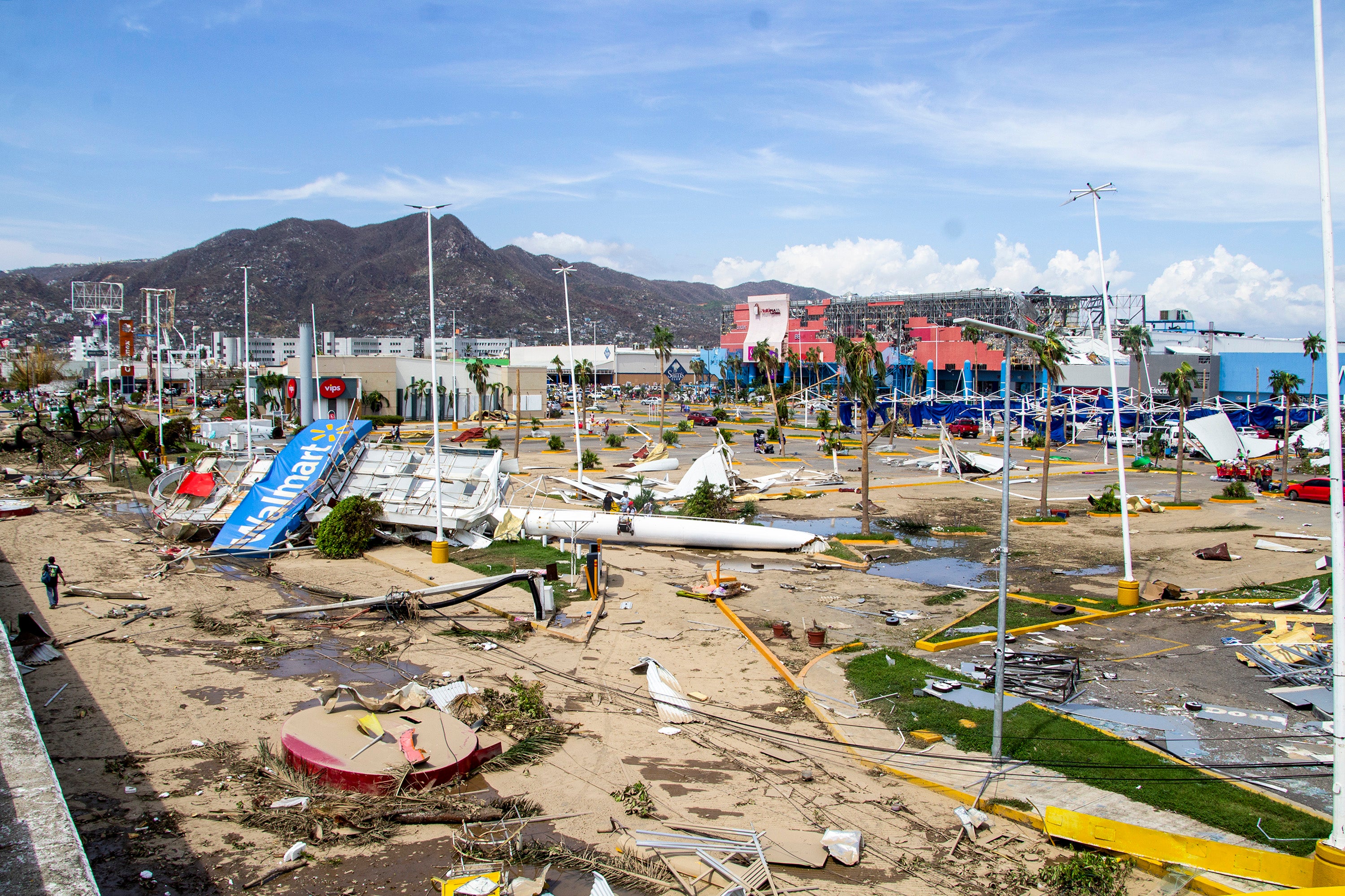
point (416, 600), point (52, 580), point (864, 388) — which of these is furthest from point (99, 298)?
point (416, 600)

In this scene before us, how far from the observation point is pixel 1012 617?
64.4 ft

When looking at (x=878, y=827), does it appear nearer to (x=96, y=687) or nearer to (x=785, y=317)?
(x=96, y=687)

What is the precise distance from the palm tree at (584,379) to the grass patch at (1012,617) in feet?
214

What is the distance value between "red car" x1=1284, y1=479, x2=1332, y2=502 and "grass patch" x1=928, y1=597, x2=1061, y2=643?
88.8 feet

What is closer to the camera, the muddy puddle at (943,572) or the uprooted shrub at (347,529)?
the muddy puddle at (943,572)

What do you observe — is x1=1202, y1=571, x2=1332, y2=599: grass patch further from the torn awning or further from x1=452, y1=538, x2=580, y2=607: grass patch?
the torn awning

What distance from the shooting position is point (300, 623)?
1802cm

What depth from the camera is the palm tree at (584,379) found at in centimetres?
9250

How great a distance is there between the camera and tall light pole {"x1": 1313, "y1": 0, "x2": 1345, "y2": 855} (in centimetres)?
811

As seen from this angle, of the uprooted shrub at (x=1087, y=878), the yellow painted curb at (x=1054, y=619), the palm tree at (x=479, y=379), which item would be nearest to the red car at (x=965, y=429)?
the palm tree at (x=479, y=379)

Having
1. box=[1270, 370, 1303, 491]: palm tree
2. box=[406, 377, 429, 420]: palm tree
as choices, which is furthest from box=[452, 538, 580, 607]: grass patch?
box=[406, 377, 429, 420]: palm tree

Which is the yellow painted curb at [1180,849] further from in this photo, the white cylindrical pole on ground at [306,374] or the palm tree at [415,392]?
the palm tree at [415,392]

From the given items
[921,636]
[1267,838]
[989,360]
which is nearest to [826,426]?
[989,360]

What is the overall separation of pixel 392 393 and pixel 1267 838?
264 feet
